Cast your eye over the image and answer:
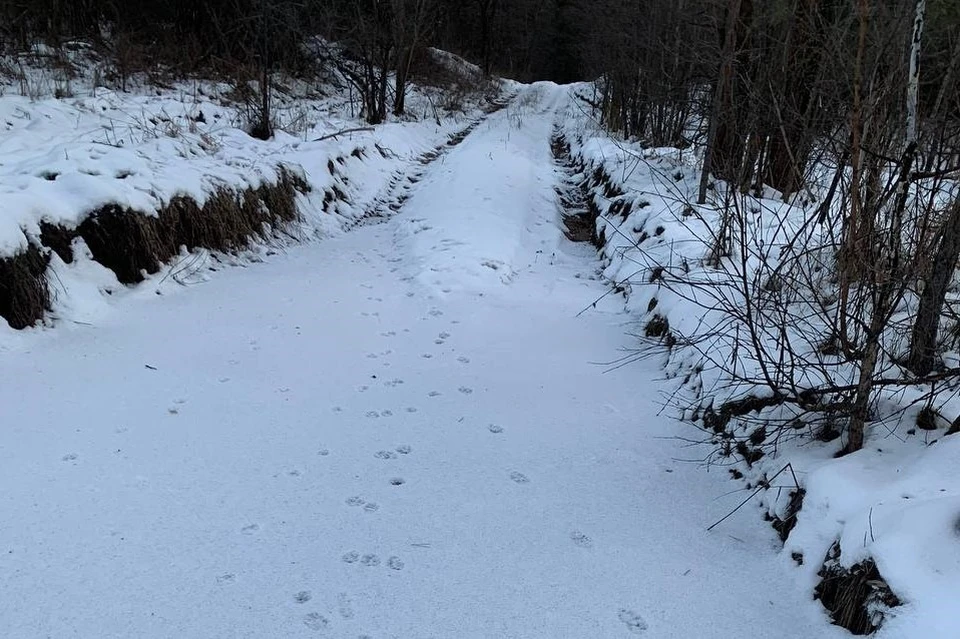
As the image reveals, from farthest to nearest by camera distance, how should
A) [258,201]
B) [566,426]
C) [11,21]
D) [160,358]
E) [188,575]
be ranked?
[11,21] < [258,201] < [160,358] < [566,426] < [188,575]

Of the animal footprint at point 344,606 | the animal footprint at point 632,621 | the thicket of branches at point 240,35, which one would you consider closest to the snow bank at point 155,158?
the thicket of branches at point 240,35

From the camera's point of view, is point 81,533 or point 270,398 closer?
point 81,533

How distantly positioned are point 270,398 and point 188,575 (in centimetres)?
134

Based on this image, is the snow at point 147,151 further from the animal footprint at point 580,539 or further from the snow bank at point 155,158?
the animal footprint at point 580,539

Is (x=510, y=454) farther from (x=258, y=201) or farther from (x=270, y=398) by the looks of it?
(x=258, y=201)

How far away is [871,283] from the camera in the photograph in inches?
93.7

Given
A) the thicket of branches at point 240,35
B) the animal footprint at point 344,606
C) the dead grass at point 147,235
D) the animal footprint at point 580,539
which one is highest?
the thicket of branches at point 240,35

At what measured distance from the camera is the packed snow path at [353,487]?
206cm

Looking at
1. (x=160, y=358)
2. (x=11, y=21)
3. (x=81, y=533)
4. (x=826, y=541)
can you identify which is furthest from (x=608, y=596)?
(x=11, y=21)

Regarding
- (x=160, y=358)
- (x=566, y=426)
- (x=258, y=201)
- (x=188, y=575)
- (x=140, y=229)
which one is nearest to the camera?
(x=188, y=575)

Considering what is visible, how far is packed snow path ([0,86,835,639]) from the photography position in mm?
2064

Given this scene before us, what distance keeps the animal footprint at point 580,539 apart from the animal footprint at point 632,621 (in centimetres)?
34

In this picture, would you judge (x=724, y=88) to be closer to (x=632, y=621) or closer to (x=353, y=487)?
(x=353, y=487)

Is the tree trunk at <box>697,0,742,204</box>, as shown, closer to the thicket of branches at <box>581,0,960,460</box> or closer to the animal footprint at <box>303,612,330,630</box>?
the thicket of branches at <box>581,0,960,460</box>
